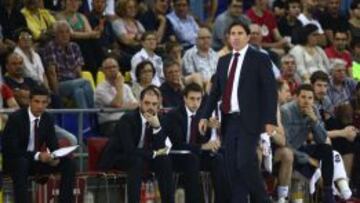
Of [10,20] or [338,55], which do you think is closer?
[10,20]

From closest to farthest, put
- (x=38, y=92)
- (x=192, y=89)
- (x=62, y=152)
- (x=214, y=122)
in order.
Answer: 1. (x=214, y=122)
2. (x=62, y=152)
3. (x=38, y=92)
4. (x=192, y=89)

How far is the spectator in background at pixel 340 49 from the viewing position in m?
21.3

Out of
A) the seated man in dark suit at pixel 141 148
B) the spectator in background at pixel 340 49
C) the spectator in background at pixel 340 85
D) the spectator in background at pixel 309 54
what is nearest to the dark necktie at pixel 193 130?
the seated man in dark suit at pixel 141 148

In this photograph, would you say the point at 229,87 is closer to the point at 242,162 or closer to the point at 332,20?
the point at 242,162

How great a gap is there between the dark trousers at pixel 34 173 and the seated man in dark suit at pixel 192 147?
4.86 feet

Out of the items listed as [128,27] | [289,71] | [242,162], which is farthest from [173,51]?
[242,162]

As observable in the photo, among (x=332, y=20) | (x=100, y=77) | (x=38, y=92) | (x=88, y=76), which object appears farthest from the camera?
(x=332, y=20)

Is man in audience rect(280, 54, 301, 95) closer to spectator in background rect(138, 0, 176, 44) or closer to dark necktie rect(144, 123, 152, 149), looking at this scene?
spectator in background rect(138, 0, 176, 44)

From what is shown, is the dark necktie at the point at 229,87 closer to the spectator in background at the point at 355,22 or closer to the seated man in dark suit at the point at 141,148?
the seated man in dark suit at the point at 141,148

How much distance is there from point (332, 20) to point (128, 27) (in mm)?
4702

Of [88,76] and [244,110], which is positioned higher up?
[88,76]

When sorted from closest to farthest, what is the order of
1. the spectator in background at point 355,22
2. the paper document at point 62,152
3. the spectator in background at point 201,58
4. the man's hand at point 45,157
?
the man's hand at point 45,157
the paper document at point 62,152
the spectator in background at point 201,58
the spectator in background at point 355,22

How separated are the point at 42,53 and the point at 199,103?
2620mm

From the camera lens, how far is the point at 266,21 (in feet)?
71.1
